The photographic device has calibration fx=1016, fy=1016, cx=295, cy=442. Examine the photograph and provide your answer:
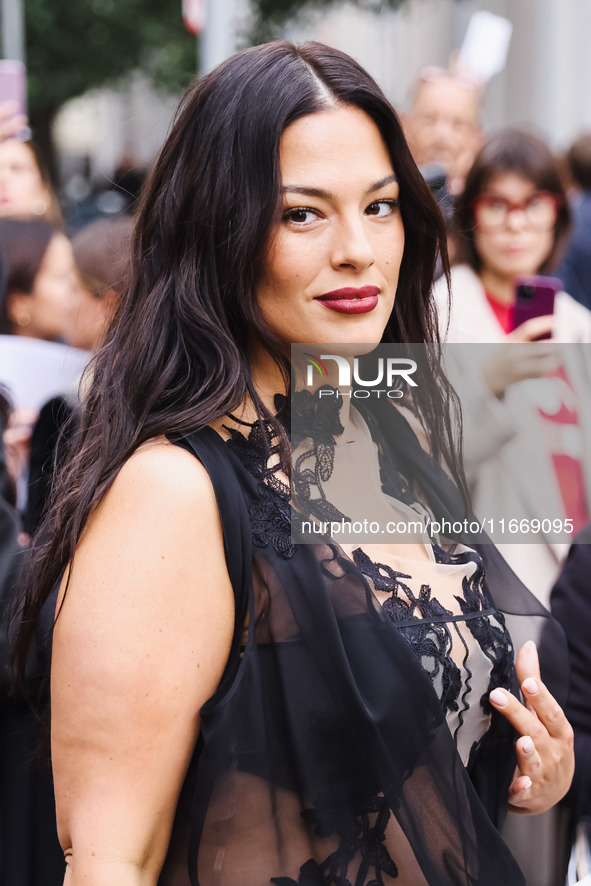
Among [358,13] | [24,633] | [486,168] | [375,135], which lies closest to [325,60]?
[375,135]

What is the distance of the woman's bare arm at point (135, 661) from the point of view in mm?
1376

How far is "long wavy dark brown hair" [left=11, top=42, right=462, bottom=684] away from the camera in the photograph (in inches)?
60.7

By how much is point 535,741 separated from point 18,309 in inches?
107

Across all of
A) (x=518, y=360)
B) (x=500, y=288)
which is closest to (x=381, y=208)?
(x=518, y=360)

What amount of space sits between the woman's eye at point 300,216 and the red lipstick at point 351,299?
116mm

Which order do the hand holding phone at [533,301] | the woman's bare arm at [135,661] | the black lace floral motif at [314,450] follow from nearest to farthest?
1. the woman's bare arm at [135,661]
2. the black lace floral motif at [314,450]
3. the hand holding phone at [533,301]

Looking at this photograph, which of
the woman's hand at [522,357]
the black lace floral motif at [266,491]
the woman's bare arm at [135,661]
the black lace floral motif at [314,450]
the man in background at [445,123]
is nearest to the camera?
the woman's bare arm at [135,661]

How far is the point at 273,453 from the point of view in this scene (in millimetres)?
1591

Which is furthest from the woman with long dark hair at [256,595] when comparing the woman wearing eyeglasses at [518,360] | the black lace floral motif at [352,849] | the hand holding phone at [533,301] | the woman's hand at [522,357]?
the hand holding phone at [533,301]

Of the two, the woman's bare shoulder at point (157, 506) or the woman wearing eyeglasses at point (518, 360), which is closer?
the woman's bare shoulder at point (157, 506)

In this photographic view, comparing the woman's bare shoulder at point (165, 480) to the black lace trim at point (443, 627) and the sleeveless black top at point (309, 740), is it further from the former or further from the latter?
the black lace trim at point (443, 627)

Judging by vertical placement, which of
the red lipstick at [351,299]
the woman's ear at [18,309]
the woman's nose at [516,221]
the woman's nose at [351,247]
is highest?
→ the woman's nose at [351,247]

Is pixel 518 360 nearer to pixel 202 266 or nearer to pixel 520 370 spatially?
pixel 520 370

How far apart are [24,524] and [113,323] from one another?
109cm
